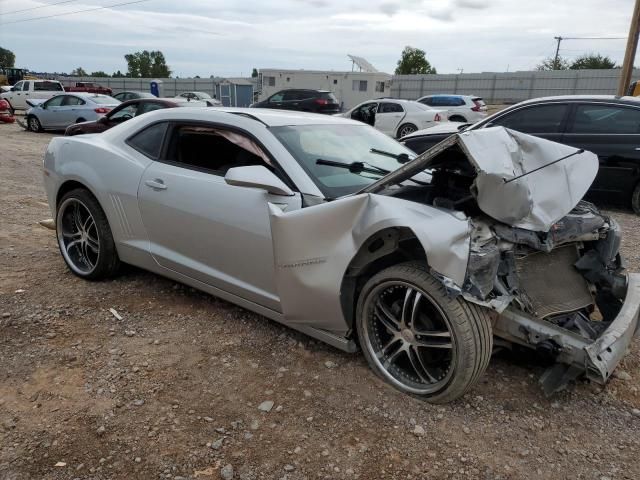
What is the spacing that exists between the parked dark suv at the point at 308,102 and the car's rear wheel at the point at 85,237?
18173mm

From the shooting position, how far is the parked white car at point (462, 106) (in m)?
19.4

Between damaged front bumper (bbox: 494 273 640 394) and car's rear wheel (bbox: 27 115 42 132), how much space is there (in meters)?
19.4

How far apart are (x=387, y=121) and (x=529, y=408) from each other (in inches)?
585

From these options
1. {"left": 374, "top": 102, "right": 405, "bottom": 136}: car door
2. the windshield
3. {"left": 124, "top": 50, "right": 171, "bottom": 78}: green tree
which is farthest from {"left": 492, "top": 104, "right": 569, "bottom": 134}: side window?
{"left": 124, "top": 50, "right": 171, "bottom": 78}: green tree

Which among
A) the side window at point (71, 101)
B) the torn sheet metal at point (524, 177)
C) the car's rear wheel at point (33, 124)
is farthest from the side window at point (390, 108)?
the torn sheet metal at point (524, 177)

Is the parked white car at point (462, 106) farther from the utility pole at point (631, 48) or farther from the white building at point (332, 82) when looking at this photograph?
the white building at point (332, 82)

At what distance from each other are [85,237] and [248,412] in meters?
2.42

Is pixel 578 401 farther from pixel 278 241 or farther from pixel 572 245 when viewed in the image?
pixel 278 241

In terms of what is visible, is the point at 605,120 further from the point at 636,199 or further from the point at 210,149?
the point at 210,149

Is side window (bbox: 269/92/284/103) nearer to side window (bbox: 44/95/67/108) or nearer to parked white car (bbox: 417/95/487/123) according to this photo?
parked white car (bbox: 417/95/487/123)

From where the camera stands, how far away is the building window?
31672 mm

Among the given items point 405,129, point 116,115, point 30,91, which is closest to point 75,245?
point 116,115

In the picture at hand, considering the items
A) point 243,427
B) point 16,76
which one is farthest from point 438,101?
point 16,76

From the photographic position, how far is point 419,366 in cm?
275
